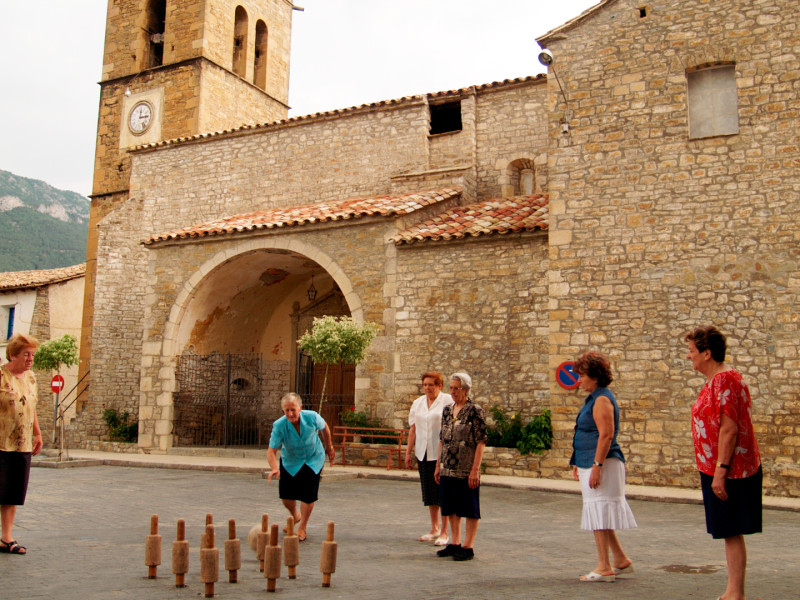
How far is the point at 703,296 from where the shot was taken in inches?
444

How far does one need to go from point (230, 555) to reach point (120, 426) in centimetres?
1513

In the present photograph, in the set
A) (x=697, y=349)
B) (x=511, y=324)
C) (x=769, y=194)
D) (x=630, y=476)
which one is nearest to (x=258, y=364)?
(x=511, y=324)

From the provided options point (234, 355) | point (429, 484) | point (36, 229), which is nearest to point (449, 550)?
point (429, 484)

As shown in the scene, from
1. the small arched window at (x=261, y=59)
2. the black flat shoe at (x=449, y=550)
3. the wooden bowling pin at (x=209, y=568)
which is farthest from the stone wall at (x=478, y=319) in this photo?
the small arched window at (x=261, y=59)

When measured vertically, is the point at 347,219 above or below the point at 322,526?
above

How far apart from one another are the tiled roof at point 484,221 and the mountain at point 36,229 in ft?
165

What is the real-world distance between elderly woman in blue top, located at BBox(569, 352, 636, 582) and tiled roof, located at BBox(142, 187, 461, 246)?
9.48m

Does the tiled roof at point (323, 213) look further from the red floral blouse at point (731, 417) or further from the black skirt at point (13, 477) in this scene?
the red floral blouse at point (731, 417)

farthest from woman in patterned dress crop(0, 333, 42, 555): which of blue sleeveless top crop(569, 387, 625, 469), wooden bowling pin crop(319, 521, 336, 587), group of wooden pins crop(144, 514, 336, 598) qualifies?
blue sleeveless top crop(569, 387, 625, 469)

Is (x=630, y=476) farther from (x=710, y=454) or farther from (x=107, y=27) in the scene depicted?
(x=107, y=27)

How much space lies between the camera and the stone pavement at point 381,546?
479cm

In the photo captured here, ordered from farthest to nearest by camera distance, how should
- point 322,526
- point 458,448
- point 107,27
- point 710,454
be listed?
point 107,27
point 322,526
point 458,448
point 710,454

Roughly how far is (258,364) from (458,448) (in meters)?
11.5

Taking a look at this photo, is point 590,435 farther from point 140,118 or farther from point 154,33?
point 154,33
